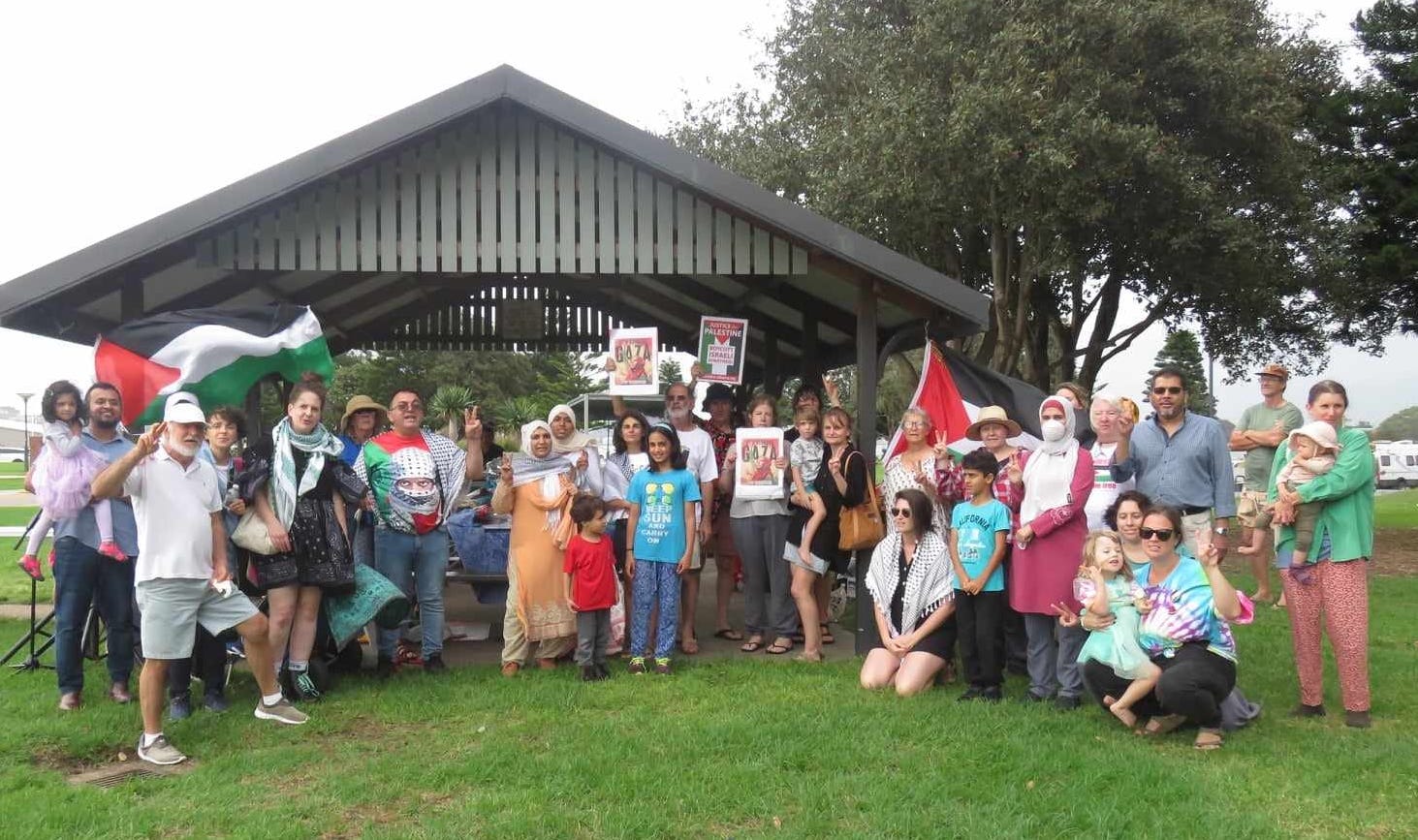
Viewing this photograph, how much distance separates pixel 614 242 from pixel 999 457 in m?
3.11

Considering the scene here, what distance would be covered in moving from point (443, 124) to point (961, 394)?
4.24 meters

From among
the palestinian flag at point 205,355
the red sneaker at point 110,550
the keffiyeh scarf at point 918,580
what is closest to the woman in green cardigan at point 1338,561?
the keffiyeh scarf at point 918,580

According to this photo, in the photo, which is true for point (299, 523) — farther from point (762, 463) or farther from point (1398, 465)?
point (1398, 465)

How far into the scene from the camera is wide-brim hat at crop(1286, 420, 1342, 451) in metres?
5.39

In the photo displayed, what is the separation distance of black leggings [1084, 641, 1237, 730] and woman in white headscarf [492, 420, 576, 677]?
11.2 ft

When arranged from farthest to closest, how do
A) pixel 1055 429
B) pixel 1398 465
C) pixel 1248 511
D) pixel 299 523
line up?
pixel 1398 465 → pixel 1248 511 → pixel 299 523 → pixel 1055 429

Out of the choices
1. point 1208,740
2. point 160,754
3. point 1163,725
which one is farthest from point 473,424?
point 1208,740

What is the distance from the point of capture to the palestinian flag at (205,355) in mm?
6293

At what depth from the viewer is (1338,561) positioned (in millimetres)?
5457

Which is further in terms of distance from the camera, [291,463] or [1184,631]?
[291,463]

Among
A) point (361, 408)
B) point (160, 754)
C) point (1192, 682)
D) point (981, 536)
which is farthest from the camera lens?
point (361, 408)

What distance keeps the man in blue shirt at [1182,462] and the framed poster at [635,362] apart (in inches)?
131

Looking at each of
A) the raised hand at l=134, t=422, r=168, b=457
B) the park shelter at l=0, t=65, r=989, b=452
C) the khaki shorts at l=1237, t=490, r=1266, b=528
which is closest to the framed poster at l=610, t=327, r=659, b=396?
the park shelter at l=0, t=65, r=989, b=452

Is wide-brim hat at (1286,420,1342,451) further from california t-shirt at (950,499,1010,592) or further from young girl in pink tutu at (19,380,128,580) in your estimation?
young girl in pink tutu at (19,380,128,580)
